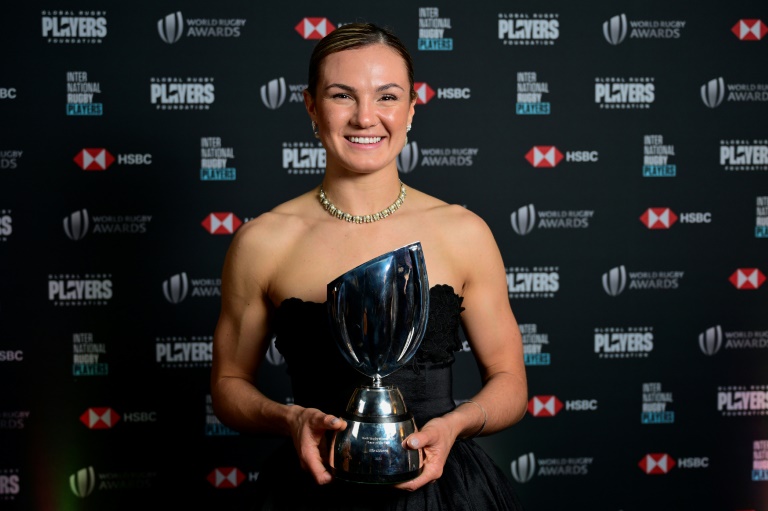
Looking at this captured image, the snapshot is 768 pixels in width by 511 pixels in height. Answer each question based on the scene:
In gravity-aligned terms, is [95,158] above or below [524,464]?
above

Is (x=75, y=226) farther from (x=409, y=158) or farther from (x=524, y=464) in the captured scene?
(x=524, y=464)

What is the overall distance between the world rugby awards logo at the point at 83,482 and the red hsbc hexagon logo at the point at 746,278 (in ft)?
8.45

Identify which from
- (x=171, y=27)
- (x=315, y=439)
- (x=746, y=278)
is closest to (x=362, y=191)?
(x=315, y=439)

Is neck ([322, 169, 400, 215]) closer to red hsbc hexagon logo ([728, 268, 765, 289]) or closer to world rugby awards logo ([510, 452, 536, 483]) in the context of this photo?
world rugby awards logo ([510, 452, 536, 483])

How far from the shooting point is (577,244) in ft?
10.3

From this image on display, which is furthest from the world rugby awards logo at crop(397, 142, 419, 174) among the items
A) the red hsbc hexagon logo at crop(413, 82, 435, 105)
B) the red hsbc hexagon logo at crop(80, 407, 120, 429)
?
the red hsbc hexagon logo at crop(80, 407, 120, 429)

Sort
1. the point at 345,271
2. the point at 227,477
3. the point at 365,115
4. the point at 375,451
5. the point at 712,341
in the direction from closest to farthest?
the point at 375,451 → the point at 365,115 → the point at 345,271 → the point at 227,477 → the point at 712,341

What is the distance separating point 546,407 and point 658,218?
33.6 inches

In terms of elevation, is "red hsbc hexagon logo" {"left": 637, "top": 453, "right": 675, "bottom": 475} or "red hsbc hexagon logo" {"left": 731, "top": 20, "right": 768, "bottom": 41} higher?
"red hsbc hexagon logo" {"left": 731, "top": 20, "right": 768, "bottom": 41}

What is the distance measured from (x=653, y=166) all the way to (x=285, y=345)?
2.06m

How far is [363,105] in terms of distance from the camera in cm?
150

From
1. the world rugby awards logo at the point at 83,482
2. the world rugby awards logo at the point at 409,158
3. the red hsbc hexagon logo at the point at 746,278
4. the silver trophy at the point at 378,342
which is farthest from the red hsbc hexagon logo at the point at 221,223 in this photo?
the red hsbc hexagon logo at the point at 746,278

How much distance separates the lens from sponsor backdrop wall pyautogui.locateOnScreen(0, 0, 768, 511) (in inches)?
118

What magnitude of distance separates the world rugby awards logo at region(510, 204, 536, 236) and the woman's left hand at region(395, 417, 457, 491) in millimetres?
1878
